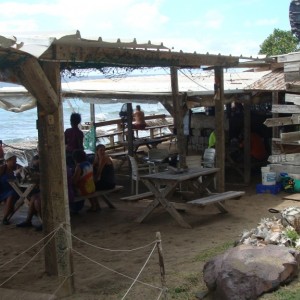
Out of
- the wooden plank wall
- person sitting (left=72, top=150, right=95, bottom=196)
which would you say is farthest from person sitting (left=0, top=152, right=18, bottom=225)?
the wooden plank wall

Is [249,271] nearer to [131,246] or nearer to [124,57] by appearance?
[131,246]

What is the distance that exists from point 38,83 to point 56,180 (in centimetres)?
102

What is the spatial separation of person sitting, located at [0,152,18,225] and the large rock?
14.8 feet

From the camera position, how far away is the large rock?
4512mm

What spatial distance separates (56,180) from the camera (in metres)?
5.25

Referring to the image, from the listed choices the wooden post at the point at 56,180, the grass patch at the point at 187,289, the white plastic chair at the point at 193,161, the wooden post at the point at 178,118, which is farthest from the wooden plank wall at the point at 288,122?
the wooden post at the point at 56,180

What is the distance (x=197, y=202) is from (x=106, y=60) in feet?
8.22

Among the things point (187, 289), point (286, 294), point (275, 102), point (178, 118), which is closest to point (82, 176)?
point (178, 118)

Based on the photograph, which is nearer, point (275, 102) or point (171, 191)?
point (171, 191)

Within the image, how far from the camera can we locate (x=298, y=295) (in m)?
4.39

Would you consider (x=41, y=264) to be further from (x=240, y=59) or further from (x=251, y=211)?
(x=240, y=59)

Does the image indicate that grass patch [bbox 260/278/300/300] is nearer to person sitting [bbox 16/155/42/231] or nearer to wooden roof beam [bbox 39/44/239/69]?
wooden roof beam [bbox 39/44/239/69]

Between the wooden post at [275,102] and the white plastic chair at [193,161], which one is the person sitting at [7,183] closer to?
the white plastic chair at [193,161]

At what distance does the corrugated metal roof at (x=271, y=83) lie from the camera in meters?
9.97
